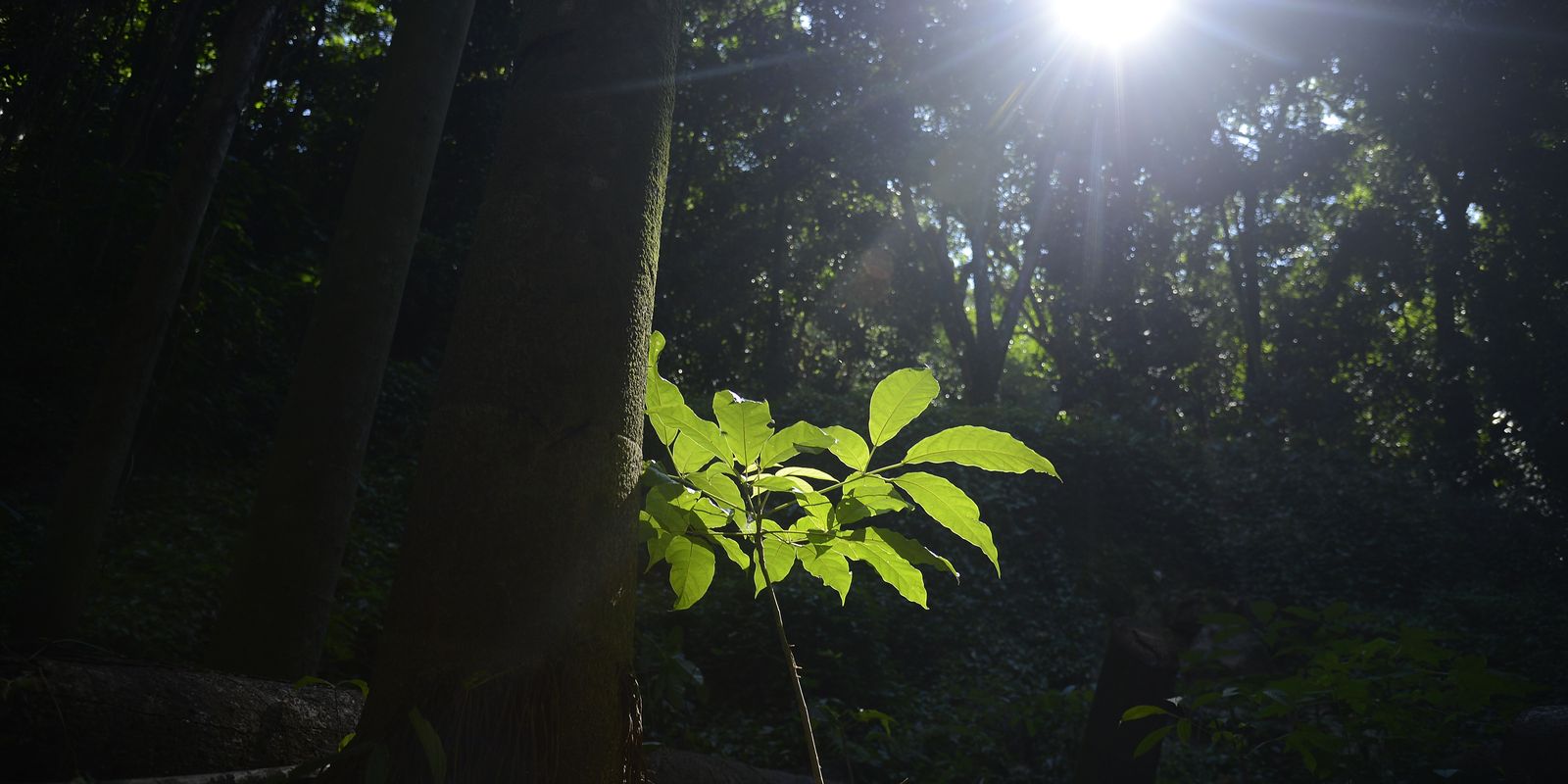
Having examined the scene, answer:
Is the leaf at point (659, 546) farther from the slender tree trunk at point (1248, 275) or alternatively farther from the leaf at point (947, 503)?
the slender tree trunk at point (1248, 275)

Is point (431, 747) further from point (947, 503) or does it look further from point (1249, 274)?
point (1249, 274)

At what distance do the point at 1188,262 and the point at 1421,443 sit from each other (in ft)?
24.9

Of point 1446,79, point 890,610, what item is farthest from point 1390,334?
point 890,610

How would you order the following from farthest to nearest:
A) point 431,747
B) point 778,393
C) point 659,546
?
point 778,393
point 659,546
point 431,747

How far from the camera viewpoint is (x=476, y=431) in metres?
1.15

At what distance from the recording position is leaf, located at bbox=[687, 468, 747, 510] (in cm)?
134

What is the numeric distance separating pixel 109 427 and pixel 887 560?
538 centimetres

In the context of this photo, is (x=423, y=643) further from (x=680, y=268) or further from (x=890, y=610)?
(x=680, y=268)

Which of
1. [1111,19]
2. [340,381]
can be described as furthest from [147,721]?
[1111,19]

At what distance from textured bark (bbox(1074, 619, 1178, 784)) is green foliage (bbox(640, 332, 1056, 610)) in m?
3.35

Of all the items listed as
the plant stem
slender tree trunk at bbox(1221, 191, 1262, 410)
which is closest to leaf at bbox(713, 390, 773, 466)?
the plant stem

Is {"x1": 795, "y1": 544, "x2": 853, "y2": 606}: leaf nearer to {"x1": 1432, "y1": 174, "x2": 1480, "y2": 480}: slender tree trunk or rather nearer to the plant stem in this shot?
the plant stem

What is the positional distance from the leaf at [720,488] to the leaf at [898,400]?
8.4 inches

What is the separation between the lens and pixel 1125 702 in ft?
14.1
